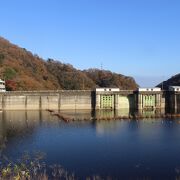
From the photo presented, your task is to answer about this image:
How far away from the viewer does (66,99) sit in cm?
6756

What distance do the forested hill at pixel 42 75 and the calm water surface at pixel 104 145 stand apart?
36.9 meters

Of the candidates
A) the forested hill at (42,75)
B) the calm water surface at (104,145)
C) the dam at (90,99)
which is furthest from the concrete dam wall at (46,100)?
the calm water surface at (104,145)

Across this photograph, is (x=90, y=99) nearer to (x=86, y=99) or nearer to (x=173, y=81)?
(x=86, y=99)

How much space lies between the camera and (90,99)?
67.9 m

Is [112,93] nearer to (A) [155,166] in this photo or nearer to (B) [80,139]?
(B) [80,139]

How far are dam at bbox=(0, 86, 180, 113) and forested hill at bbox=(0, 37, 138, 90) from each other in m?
12.3

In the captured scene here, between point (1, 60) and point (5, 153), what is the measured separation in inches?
2666

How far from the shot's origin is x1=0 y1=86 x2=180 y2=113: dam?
66.2 meters

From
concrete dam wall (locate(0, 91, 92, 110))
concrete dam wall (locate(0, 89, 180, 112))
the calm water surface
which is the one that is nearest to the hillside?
concrete dam wall (locate(0, 89, 180, 112))

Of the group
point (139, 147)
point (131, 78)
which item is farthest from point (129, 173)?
point (131, 78)

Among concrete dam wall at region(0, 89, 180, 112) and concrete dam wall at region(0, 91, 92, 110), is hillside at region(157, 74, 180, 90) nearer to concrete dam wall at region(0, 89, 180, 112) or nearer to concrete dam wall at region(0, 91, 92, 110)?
concrete dam wall at region(0, 89, 180, 112)

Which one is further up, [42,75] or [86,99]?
[42,75]

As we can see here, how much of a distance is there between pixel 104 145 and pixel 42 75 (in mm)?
73297

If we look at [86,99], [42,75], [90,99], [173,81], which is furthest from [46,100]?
[173,81]
